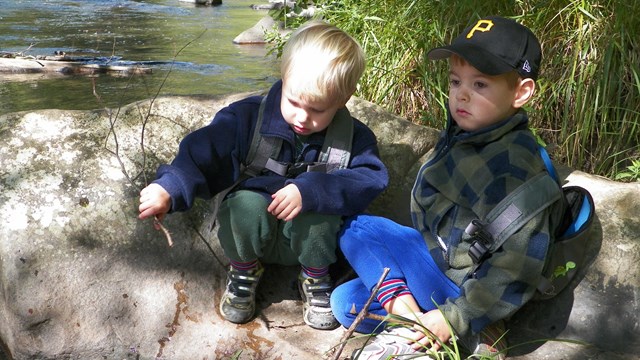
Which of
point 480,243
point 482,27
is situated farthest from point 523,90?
point 480,243

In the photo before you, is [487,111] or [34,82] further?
[34,82]

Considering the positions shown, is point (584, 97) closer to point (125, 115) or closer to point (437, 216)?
point (437, 216)

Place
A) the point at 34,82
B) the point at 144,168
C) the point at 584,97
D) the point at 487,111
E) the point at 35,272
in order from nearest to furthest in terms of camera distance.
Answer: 1. the point at 487,111
2. the point at 35,272
3. the point at 144,168
4. the point at 584,97
5. the point at 34,82

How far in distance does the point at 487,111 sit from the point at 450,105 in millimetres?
146

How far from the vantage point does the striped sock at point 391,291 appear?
8.18ft

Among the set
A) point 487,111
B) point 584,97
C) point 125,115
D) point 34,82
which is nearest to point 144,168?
point 125,115

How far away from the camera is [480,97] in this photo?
93.6 inches

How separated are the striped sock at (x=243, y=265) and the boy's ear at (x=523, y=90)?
109cm

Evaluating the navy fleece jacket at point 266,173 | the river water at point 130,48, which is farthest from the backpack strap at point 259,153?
the river water at point 130,48

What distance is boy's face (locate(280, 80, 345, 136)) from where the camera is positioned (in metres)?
2.50

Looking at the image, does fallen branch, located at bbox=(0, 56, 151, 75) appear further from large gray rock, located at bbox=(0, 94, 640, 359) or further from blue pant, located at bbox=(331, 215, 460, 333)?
blue pant, located at bbox=(331, 215, 460, 333)

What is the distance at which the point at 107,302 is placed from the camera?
262 cm

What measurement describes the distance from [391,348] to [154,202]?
0.89 meters

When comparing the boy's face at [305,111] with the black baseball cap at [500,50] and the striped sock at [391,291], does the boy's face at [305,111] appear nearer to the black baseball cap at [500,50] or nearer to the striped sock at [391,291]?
the black baseball cap at [500,50]
